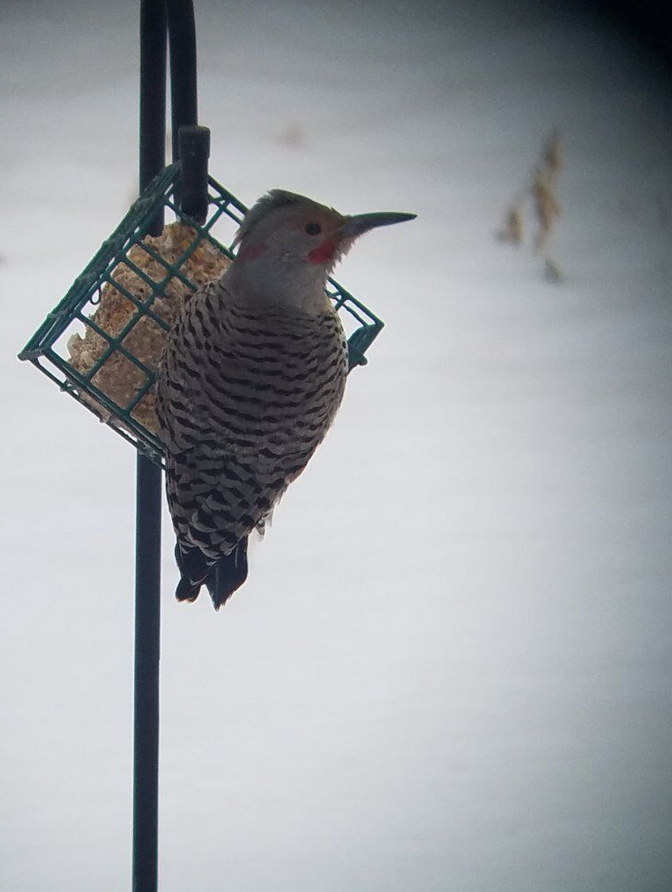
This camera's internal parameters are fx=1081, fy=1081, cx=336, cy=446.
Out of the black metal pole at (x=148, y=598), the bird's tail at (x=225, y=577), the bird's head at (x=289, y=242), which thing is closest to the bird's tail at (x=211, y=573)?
the bird's tail at (x=225, y=577)

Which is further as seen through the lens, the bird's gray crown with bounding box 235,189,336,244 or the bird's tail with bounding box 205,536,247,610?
the bird's tail with bounding box 205,536,247,610

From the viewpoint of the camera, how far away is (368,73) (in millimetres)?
2264

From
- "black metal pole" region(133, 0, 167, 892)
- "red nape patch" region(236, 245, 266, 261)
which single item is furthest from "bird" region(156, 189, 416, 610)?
"black metal pole" region(133, 0, 167, 892)

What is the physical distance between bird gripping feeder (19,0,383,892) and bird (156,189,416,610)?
60mm

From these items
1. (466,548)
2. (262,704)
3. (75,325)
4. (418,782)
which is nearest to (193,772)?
(262,704)

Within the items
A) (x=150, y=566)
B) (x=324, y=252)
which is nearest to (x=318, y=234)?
(x=324, y=252)

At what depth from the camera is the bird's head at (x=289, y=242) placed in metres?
1.23

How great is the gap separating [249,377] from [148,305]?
15 centimetres

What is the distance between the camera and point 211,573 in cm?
133

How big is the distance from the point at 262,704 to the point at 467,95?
4.42ft

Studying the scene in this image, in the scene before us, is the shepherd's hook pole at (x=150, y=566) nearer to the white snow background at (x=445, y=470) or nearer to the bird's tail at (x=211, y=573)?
the bird's tail at (x=211, y=573)

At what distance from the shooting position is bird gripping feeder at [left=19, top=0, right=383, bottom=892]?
117 centimetres

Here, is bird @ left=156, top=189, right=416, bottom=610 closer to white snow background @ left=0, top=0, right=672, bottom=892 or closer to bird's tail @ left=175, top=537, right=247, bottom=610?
bird's tail @ left=175, top=537, right=247, bottom=610

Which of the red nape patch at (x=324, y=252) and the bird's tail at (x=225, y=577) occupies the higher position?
the red nape patch at (x=324, y=252)
